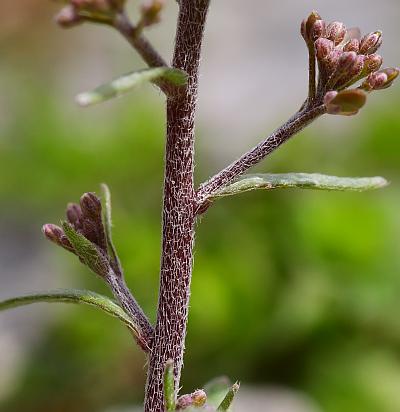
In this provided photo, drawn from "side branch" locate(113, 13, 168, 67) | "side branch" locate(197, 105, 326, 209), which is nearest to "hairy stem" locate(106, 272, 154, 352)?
"side branch" locate(197, 105, 326, 209)

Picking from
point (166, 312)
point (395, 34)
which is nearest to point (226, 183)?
point (166, 312)

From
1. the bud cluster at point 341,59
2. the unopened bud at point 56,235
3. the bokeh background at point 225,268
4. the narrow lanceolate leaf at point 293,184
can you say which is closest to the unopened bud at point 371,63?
the bud cluster at point 341,59

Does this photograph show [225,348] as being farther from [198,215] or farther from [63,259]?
[198,215]

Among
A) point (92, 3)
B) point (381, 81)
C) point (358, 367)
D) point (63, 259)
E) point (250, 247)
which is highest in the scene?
point (92, 3)

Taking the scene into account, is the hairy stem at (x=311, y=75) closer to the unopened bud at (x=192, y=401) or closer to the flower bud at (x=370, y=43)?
the flower bud at (x=370, y=43)

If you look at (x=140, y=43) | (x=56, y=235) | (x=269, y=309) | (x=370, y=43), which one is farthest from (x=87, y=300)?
(x=269, y=309)

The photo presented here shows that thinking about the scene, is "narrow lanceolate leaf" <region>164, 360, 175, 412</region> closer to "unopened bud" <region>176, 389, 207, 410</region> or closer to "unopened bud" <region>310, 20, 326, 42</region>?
"unopened bud" <region>176, 389, 207, 410</region>
